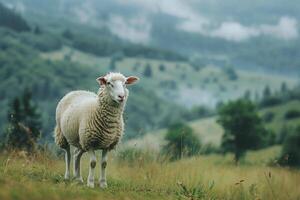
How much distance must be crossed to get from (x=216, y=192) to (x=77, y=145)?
3.62m

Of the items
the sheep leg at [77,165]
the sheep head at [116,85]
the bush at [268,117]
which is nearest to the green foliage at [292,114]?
the bush at [268,117]

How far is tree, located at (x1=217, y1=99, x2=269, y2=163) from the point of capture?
90375mm

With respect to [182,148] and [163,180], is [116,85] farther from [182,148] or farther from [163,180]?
[182,148]

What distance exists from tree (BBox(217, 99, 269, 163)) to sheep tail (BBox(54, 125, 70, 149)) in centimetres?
7794

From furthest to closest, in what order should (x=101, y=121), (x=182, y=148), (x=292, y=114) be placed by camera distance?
(x=292, y=114)
(x=182, y=148)
(x=101, y=121)

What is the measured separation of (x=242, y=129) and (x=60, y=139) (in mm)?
79976

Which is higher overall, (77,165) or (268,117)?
(268,117)

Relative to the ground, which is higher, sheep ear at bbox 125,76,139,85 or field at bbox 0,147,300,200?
sheep ear at bbox 125,76,139,85

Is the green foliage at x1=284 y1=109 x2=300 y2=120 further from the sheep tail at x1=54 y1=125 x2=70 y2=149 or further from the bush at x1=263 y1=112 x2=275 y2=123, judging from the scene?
the sheep tail at x1=54 y1=125 x2=70 y2=149

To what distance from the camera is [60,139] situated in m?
13.8

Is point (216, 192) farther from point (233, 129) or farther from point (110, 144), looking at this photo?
point (233, 129)

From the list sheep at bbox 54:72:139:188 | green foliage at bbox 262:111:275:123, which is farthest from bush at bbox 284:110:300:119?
sheep at bbox 54:72:139:188

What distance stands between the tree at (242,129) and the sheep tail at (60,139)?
256 feet

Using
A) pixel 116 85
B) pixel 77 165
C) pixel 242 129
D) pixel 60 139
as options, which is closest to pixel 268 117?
pixel 242 129
